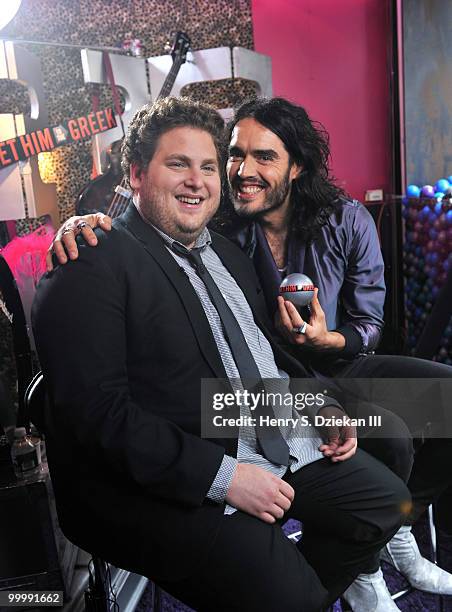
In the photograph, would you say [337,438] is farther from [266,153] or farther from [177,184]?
[266,153]

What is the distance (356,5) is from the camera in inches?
138

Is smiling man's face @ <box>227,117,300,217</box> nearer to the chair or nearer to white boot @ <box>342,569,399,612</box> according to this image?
the chair

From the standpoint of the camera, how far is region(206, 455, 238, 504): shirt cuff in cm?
114

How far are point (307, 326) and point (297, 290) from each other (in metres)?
0.11

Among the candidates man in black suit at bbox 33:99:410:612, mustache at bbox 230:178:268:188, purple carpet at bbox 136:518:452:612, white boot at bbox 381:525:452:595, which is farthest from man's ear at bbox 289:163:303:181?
purple carpet at bbox 136:518:452:612

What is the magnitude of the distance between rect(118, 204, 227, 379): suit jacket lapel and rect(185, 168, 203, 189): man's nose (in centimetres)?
14

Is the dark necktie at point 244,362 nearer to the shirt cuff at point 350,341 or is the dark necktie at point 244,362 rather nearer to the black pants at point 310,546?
the black pants at point 310,546

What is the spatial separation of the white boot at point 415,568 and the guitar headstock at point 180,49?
2.72m

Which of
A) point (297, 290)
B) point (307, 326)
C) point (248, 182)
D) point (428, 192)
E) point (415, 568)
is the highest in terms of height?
point (248, 182)

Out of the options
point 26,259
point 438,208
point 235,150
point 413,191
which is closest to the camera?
point 235,150

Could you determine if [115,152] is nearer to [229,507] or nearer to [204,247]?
[204,247]

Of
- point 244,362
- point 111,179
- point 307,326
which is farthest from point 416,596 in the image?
point 111,179

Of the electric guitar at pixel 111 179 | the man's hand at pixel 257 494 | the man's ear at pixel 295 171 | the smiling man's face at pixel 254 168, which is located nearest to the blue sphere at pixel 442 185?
the electric guitar at pixel 111 179

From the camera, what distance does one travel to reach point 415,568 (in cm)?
172
